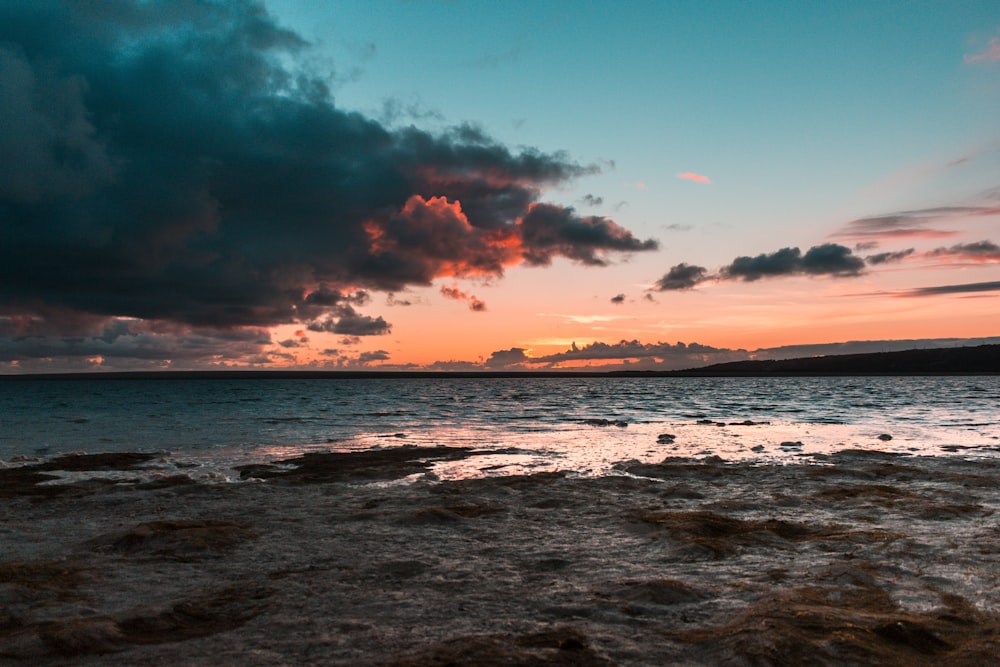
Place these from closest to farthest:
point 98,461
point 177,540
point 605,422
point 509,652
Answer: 1. point 509,652
2. point 177,540
3. point 98,461
4. point 605,422

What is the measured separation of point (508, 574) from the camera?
9.39 metres

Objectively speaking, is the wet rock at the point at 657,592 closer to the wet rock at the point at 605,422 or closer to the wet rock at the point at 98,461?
the wet rock at the point at 98,461

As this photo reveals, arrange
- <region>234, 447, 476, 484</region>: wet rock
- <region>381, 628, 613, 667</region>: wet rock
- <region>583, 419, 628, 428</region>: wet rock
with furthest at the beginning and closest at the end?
<region>583, 419, 628, 428</region>: wet rock
<region>234, 447, 476, 484</region>: wet rock
<region>381, 628, 613, 667</region>: wet rock

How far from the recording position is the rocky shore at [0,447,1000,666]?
662 cm

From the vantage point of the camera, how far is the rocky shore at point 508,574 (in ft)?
21.7

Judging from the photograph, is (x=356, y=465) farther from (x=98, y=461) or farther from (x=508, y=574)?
(x=508, y=574)

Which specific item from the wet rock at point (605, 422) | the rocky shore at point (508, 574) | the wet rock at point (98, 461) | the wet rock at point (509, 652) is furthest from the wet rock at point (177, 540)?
the wet rock at point (605, 422)

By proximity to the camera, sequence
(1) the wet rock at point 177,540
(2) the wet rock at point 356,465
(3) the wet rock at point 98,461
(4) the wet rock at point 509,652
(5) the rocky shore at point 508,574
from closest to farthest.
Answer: (4) the wet rock at point 509,652, (5) the rocky shore at point 508,574, (1) the wet rock at point 177,540, (2) the wet rock at point 356,465, (3) the wet rock at point 98,461

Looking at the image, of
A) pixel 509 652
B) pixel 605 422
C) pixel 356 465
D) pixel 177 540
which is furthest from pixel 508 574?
pixel 605 422

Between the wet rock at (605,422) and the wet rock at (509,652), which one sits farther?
the wet rock at (605,422)

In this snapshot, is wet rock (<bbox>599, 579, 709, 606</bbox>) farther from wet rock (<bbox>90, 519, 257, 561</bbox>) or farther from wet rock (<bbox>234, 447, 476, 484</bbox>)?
wet rock (<bbox>234, 447, 476, 484</bbox>)

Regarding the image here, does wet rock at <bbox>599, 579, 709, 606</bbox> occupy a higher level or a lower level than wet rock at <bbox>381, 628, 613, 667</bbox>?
lower

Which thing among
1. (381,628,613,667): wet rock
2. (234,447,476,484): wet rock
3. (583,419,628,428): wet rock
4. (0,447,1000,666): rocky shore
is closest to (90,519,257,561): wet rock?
(0,447,1000,666): rocky shore

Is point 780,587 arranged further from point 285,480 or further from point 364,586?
point 285,480
